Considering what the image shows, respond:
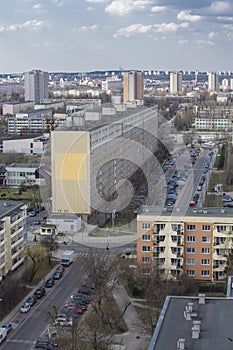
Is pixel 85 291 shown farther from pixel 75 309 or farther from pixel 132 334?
pixel 132 334

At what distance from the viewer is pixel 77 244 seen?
21.5ft

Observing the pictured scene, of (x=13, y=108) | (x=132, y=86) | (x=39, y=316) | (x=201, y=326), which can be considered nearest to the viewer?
(x=201, y=326)

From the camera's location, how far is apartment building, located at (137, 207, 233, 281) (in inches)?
211

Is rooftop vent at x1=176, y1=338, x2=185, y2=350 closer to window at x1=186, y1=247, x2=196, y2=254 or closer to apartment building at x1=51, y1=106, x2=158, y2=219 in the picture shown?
window at x1=186, y1=247, x2=196, y2=254

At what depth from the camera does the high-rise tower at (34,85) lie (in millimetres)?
27469

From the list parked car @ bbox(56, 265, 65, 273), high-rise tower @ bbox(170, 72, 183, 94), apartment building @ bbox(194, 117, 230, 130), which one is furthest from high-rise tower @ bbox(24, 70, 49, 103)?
parked car @ bbox(56, 265, 65, 273)

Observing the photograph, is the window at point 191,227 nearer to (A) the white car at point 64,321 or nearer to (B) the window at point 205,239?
(B) the window at point 205,239

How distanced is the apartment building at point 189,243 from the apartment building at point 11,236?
1.21 meters

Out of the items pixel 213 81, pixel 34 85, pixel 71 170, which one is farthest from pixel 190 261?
pixel 213 81

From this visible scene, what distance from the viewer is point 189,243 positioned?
5422mm

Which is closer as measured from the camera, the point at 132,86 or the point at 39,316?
the point at 39,316

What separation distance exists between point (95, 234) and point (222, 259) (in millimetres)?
1941

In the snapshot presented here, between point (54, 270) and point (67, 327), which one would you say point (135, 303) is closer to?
point (67, 327)

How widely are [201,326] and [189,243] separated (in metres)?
2.54
